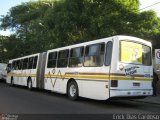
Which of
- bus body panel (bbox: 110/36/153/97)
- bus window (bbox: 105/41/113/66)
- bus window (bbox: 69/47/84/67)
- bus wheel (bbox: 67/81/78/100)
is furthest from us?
bus wheel (bbox: 67/81/78/100)

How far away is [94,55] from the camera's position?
15.5 meters

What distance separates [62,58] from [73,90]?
2450 millimetres

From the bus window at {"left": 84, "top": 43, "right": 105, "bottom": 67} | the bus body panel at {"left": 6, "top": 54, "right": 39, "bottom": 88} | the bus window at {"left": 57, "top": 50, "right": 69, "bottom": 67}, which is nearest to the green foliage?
the bus body panel at {"left": 6, "top": 54, "right": 39, "bottom": 88}

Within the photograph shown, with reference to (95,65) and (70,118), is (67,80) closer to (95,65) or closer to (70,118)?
(95,65)

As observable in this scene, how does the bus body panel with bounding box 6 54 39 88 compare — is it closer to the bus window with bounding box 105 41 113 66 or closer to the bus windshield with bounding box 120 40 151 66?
the bus window with bounding box 105 41 113 66

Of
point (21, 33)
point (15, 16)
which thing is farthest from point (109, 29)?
point (15, 16)

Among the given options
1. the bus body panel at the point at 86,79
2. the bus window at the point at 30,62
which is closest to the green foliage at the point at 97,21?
the bus window at the point at 30,62

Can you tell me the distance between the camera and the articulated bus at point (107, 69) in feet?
46.1

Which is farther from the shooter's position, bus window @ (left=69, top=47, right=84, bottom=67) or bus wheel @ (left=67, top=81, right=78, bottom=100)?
bus wheel @ (left=67, top=81, right=78, bottom=100)

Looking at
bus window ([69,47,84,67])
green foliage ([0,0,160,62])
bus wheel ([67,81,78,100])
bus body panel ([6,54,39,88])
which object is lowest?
bus wheel ([67,81,78,100])

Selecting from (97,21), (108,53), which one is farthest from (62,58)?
(97,21)

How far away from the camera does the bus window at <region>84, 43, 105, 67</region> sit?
14.9 m

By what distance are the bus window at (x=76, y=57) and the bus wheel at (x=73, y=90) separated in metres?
0.96

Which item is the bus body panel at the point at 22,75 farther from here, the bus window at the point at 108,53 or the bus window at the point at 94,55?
the bus window at the point at 108,53
